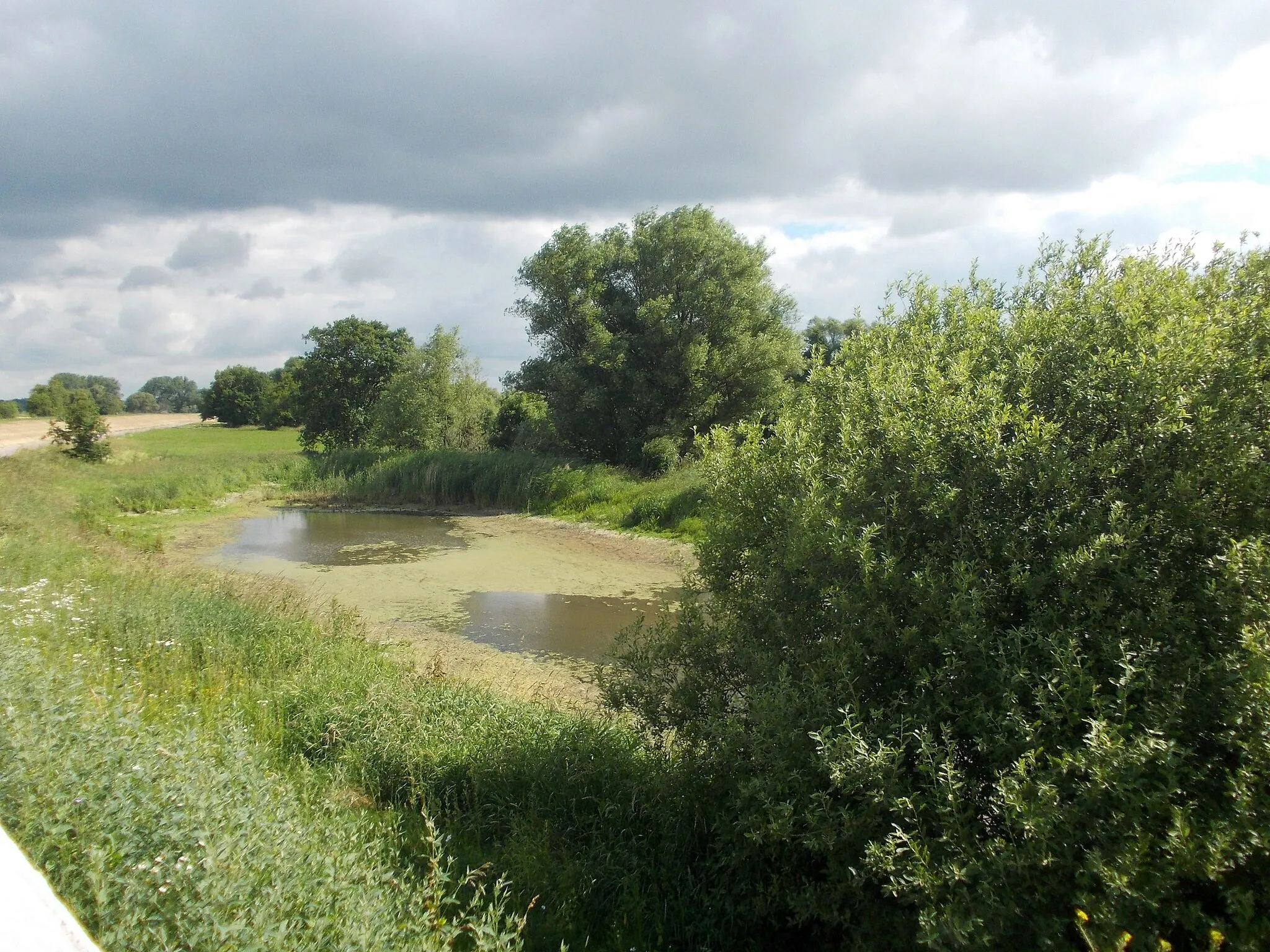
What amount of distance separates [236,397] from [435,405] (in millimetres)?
52314

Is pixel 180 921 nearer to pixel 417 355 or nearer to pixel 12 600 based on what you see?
pixel 12 600

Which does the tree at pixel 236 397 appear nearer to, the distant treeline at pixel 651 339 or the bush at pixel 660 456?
the distant treeline at pixel 651 339

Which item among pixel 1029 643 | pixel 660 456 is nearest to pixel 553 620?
pixel 1029 643

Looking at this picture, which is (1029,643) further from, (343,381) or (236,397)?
(236,397)

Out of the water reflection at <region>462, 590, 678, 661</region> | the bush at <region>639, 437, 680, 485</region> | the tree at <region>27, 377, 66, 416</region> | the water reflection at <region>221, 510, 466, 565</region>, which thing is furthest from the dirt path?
the water reflection at <region>462, 590, 678, 661</region>

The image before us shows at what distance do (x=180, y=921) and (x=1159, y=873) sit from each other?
131 inches

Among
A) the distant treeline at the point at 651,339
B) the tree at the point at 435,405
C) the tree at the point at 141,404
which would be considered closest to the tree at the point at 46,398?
the tree at the point at 435,405

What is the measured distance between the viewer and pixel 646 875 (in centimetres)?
455

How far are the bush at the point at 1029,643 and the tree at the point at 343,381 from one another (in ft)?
130

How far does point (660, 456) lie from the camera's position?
24641mm

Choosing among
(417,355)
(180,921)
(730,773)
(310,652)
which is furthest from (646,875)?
(417,355)

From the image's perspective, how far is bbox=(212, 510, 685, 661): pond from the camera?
41.8ft

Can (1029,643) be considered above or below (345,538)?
above

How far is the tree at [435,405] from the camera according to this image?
33281 millimetres
